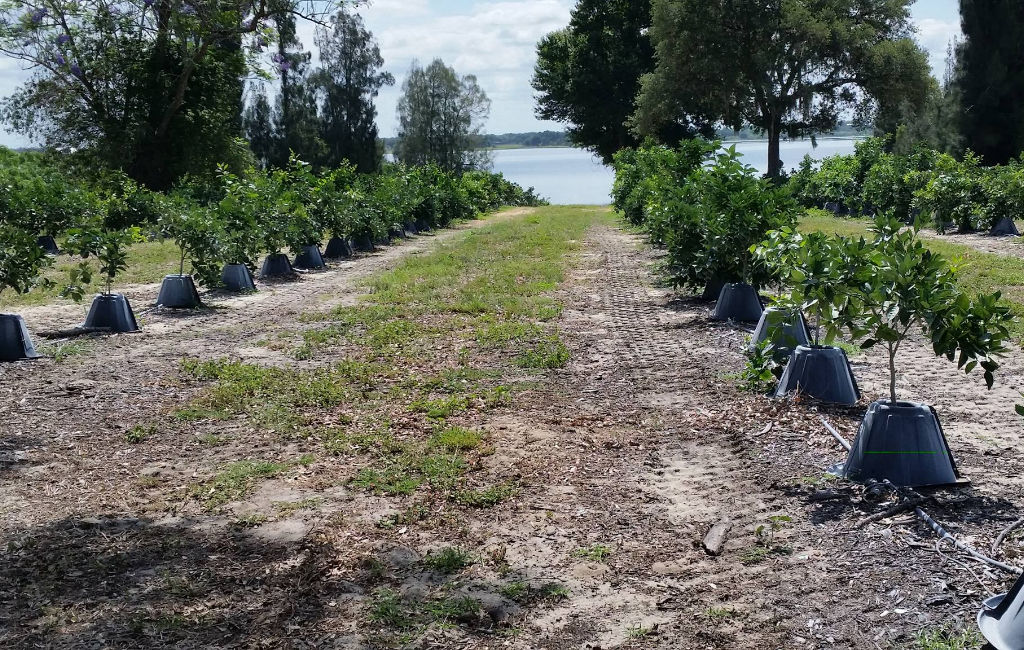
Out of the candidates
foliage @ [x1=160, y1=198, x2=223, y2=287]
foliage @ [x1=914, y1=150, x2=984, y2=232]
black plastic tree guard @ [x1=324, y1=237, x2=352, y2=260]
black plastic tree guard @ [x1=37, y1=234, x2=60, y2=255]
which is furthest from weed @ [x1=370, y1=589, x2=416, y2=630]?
black plastic tree guard @ [x1=37, y1=234, x2=60, y2=255]

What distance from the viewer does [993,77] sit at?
34.2 m

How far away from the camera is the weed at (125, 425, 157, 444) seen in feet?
17.7

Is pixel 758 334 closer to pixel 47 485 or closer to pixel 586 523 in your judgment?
pixel 586 523

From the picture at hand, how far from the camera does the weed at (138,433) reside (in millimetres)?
5395

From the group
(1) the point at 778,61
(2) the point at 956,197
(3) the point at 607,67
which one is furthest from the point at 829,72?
(2) the point at 956,197

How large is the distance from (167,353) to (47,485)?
133 inches

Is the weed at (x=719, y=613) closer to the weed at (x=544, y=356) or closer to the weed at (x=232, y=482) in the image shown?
the weed at (x=232, y=482)

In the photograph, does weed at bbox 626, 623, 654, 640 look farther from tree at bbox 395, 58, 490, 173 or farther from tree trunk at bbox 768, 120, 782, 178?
tree at bbox 395, 58, 490, 173

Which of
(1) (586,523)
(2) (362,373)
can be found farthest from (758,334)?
(1) (586,523)

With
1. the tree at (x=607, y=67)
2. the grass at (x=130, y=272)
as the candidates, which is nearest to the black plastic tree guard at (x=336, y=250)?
the grass at (x=130, y=272)

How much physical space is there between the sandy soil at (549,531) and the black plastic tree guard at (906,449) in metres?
0.12

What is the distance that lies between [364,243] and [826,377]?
14158 mm

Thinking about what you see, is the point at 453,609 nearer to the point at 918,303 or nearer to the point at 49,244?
the point at 918,303

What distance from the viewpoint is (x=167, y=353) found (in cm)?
793
